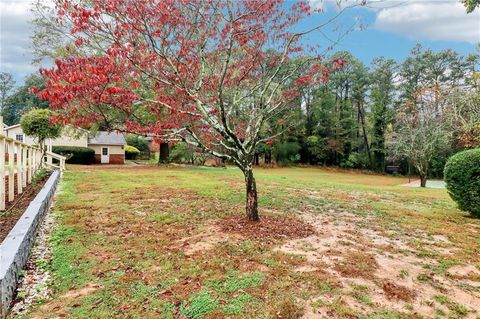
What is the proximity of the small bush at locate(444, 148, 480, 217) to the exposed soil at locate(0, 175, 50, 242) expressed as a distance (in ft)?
26.6

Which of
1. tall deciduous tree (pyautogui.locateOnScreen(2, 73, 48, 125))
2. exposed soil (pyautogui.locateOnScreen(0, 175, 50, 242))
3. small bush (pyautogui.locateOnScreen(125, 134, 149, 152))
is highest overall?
tall deciduous tree (pyautogui.locateOnScreen(2, 73, 48, 125))

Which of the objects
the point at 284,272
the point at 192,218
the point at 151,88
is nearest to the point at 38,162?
the point at 151,88

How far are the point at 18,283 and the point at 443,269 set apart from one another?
4597 mm

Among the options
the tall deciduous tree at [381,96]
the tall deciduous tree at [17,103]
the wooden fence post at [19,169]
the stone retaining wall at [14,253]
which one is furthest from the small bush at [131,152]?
the stone retaining wall at [14,253]

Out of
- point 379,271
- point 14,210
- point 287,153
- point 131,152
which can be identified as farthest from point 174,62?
point 131,152

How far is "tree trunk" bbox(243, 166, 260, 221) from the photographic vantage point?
196 inches

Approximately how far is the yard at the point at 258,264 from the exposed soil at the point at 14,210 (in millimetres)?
581

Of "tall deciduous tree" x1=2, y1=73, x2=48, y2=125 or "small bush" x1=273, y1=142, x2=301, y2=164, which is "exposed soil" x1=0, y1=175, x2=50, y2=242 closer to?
"small bush" x1=273, y1=142, x2=301, y2=164

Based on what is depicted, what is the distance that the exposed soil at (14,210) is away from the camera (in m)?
4.23

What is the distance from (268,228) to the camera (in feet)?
15.9

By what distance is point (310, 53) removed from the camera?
20.1 feet

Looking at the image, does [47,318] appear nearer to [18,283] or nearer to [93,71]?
[18,283]

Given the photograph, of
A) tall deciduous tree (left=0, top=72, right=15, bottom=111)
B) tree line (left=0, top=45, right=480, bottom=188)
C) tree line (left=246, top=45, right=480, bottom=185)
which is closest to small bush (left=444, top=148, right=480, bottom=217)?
tree line (left=0, top=45, right=480, bottom=188)

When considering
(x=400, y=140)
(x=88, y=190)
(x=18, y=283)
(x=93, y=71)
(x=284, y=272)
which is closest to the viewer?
(x=18, y=283)
